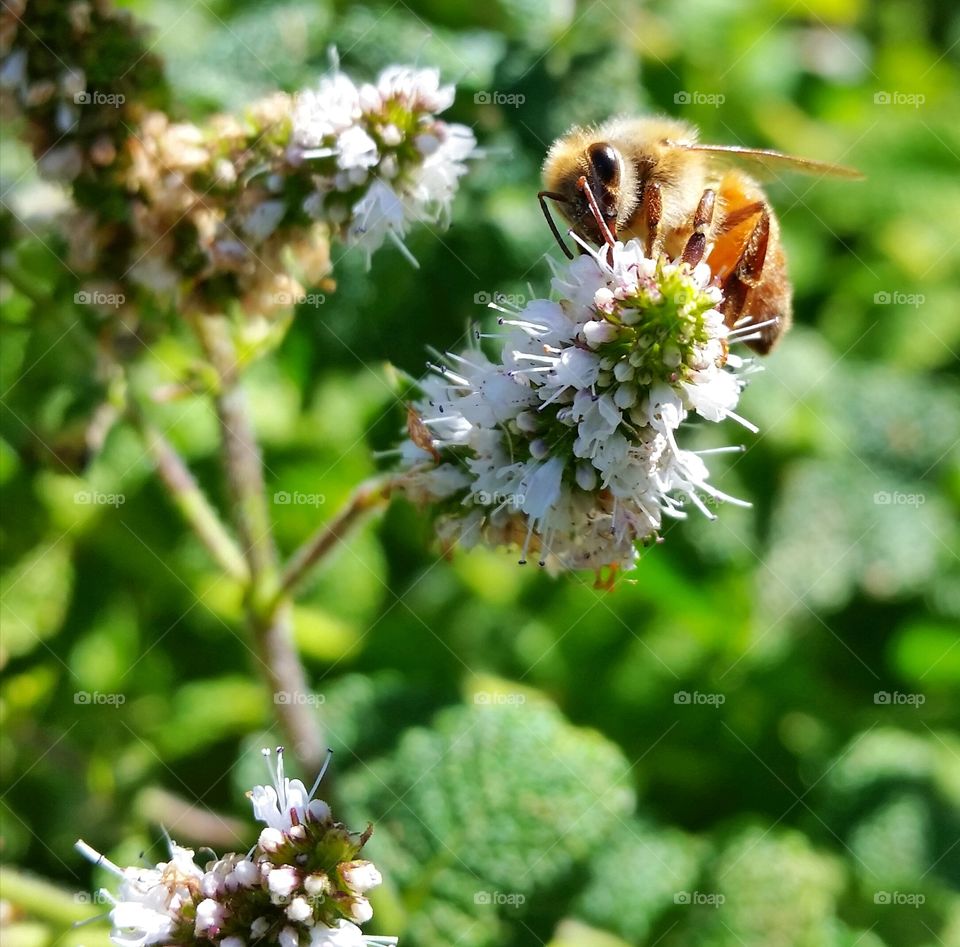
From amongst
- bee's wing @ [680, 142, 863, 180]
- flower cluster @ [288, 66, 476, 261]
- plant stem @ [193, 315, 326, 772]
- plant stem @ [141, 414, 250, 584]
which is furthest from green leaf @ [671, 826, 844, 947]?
flower cluster @ [288, 66, 476, 261]

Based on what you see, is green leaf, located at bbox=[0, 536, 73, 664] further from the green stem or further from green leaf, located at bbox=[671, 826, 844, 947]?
green leaf, located at bbox=[671, 826, 844, 947]

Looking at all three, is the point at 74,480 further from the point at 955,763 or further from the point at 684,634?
the point at 955,763

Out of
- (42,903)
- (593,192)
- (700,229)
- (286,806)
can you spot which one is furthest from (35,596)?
(700,229)

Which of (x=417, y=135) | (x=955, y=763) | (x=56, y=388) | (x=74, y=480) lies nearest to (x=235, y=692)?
(x=74, y=480)

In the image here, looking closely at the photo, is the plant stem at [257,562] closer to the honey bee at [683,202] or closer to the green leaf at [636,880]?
the green leaf at [636,880]

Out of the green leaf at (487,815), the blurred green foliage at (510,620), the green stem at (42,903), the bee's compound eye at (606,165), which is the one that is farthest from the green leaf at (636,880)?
the bee's compound eye at (606,165)
